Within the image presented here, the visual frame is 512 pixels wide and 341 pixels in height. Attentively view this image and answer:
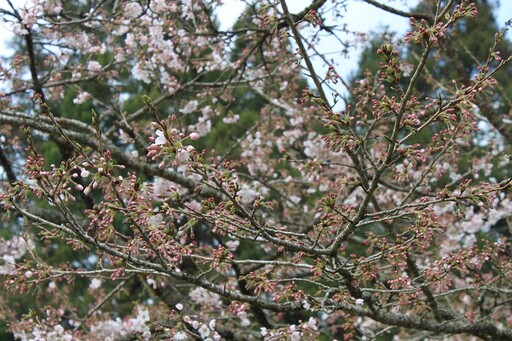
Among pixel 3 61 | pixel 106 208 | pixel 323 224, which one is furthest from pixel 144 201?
pixel 3 61

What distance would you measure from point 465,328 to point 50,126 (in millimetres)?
2441

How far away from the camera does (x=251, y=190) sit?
4.72m

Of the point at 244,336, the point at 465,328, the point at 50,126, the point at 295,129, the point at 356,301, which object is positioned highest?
the point at 295,129

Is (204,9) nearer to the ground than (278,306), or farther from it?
farther from it

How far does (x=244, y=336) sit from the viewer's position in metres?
4.21

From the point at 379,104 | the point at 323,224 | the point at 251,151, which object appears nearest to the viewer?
the point at 379,104

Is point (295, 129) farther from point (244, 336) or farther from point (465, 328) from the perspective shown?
point (465, 328)

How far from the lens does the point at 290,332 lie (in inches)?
101

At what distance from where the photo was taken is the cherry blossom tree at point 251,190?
179 cm

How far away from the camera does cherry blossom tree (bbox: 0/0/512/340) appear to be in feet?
5.88

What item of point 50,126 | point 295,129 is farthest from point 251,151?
point 50,126

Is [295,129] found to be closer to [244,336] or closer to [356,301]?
[244,336]

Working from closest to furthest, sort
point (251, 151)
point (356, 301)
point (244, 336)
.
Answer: point (356, 301), point (244, 336), point (251, 151)

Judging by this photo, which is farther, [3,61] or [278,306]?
[3,61]
